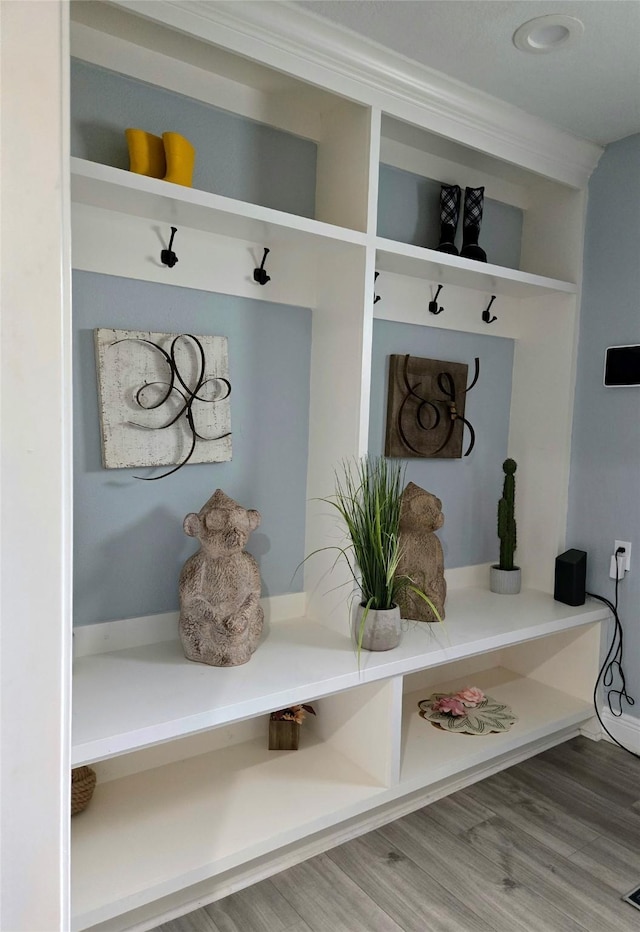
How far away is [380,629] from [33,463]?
122 centimetres

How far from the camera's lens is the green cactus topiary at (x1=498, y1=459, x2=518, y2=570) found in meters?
2.50

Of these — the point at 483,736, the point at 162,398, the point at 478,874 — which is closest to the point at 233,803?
the point at 478,874

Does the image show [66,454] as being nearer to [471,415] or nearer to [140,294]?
[140,294]

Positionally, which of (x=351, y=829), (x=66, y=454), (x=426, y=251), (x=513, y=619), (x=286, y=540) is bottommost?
(x=351, y=829)

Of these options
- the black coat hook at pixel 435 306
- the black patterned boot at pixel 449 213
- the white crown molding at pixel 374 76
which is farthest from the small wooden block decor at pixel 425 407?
the white crown molding at pixel 374 76

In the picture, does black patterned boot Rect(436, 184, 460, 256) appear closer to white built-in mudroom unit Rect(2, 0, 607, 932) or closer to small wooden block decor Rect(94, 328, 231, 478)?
white built-in mudroom unit Rect(2, 0, 607, 932)

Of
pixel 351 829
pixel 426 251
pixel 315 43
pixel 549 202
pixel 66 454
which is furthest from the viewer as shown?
pixel 549 202

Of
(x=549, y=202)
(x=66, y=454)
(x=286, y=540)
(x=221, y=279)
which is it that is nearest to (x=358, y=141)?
(x=221, y=279)

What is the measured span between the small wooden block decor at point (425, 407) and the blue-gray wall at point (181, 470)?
0.38m

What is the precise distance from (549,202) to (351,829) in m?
2.39

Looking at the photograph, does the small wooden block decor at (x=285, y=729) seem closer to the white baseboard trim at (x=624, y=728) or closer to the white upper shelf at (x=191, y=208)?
the white baseboard trim at (x=624, y=728)

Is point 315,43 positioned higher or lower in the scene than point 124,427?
higher

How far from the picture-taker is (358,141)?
191cm

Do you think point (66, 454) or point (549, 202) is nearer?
point (66, 454)
